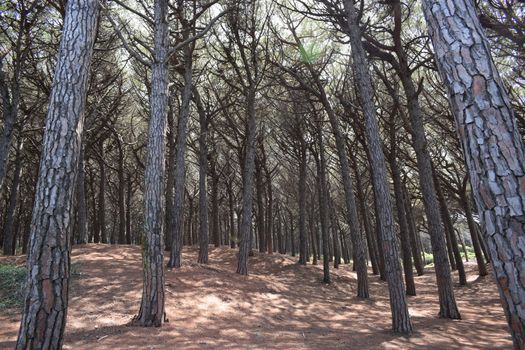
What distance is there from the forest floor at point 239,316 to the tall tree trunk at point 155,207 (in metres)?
0.36

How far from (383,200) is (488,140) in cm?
435

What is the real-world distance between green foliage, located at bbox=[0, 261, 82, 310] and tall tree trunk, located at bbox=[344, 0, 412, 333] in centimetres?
677

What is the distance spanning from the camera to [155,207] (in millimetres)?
5609

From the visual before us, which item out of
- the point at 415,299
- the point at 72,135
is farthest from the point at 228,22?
the point at 415,299

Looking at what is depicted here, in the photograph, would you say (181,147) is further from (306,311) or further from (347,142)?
(347,142)

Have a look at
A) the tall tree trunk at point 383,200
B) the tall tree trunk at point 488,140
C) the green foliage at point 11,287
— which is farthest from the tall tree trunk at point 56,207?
the tall tree trunk at point 383,200

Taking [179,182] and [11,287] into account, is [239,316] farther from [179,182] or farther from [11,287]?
[11,287]

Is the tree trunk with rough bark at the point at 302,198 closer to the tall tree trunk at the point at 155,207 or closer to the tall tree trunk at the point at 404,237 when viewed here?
the tall tree trunk at the point at 404,237

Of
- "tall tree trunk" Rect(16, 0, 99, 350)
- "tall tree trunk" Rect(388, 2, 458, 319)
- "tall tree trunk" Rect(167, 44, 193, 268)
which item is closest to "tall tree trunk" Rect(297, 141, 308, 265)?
"tall tree trunk" Rect(167, 44, 193, 268)

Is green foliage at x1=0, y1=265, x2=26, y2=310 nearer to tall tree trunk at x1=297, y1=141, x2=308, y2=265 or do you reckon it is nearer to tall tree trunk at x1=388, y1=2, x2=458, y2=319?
tall tree trunk at x1=388, y1=2, x2=458, y2=319

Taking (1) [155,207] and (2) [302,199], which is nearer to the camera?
(1) [155,207]

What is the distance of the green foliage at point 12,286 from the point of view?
20.6ft

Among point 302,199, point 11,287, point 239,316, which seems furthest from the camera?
point 302,199

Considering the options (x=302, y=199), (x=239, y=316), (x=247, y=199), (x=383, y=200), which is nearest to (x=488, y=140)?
(x=383, y=200)
